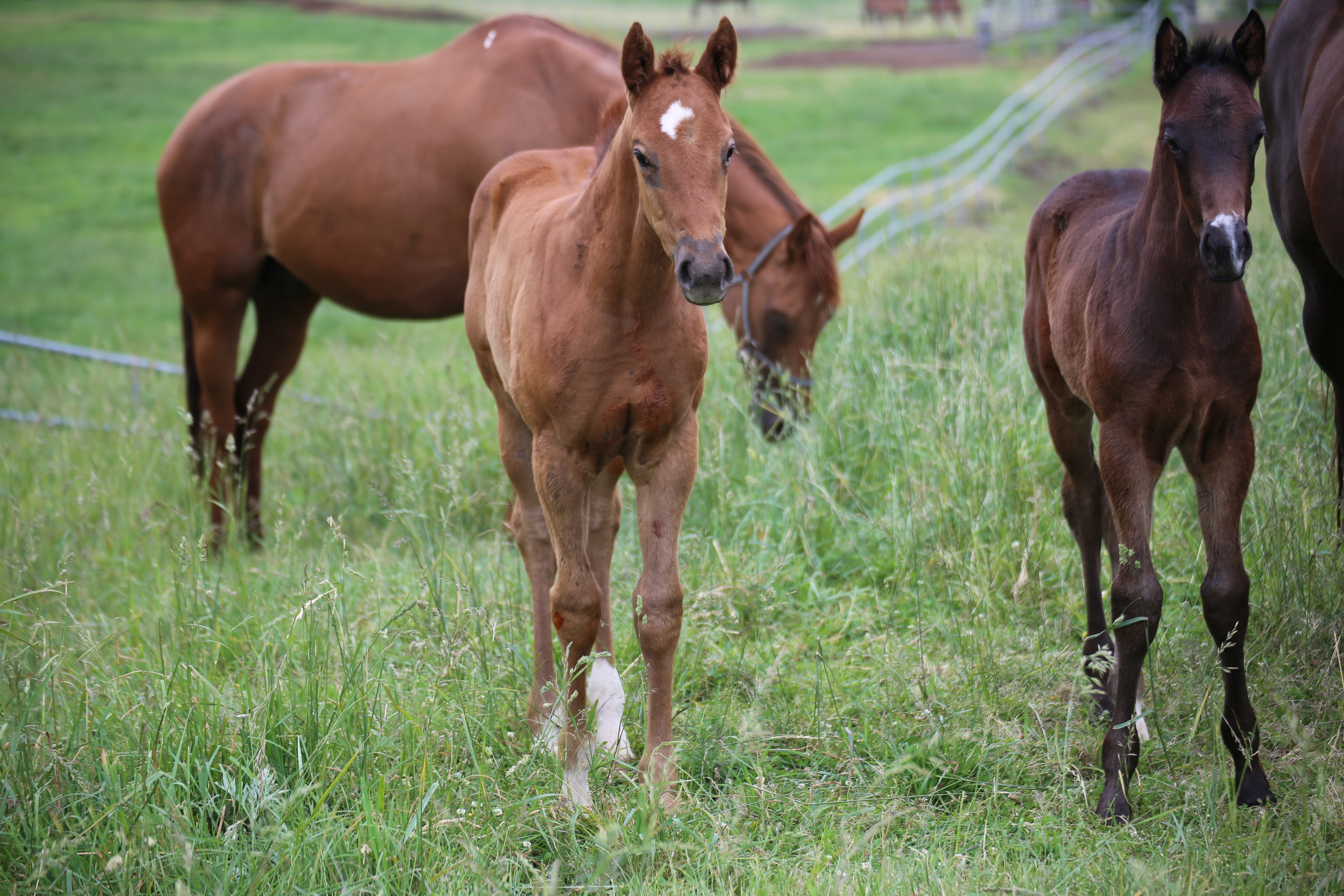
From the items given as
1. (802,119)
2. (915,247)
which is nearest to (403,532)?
(915,247)

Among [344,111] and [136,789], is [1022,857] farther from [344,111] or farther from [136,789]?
[344,111]

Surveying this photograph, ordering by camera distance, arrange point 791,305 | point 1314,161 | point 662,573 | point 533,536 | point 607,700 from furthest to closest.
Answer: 1. point 791,305
2. point 533,536
3. point 1314,161
4. point 607,700
5. point 662,573

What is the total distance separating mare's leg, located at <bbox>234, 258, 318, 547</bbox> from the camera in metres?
6.16

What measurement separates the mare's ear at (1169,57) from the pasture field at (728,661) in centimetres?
163

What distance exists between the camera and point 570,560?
2.99 m

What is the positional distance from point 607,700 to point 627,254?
1313 mm

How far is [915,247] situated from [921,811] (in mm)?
5034

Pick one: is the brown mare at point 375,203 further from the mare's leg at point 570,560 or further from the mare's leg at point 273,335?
the mare's leg at point 570,560

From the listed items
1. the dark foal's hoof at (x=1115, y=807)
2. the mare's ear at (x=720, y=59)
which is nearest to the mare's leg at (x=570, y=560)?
the mare's ear at (x=720, y=59)

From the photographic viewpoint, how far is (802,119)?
87.1 feet

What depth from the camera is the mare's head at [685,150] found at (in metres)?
2.49

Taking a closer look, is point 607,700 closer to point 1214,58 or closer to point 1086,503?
point 1086,503

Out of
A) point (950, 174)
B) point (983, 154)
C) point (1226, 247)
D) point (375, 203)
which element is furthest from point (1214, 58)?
point (983, 154)

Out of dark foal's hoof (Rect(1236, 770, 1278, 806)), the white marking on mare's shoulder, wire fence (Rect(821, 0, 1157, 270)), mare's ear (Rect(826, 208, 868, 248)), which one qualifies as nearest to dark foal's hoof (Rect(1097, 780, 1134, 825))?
dark foal's hoof (Rect(1236, 770, 1278, 806))
